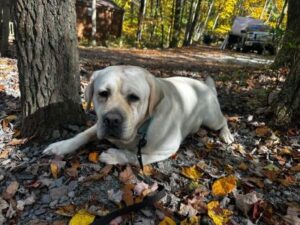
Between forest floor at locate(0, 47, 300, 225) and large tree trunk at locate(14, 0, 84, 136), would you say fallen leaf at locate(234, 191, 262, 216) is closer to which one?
forest floor at locate(0, 47, 300, 225)

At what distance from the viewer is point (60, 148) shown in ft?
11.0

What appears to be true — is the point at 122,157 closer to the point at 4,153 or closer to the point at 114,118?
the point at 114,118

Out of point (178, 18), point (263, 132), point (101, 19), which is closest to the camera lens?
point (263, 132)

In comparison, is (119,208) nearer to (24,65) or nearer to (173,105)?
(173,105)

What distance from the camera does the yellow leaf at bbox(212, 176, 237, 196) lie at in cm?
311

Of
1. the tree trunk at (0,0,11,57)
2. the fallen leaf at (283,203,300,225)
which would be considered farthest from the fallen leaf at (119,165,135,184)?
the tree trunk at (0,0,11,57)

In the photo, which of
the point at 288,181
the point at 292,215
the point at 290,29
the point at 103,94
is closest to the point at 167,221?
the point at 292,215

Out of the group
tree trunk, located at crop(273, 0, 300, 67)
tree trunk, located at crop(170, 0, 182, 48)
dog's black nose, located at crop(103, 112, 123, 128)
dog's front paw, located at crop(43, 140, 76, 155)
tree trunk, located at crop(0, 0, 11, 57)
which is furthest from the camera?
tree trunk, located at crop(170, 0, 182, 48)

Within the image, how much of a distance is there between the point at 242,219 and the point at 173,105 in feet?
4.61

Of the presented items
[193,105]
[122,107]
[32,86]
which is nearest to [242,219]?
[122,107]

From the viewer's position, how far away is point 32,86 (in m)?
3.47

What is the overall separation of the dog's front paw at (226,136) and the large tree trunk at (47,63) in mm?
1812

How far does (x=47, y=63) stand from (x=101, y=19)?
28.0 metres

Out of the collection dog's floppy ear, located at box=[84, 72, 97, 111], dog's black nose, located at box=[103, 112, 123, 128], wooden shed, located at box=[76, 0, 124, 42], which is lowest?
wooden shed, located at box=[76, 0, 124, 42]
